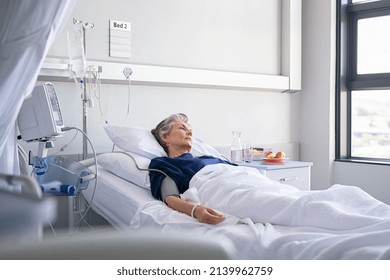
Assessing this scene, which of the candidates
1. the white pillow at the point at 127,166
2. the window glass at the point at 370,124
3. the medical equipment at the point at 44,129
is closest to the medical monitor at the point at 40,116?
the medical equipment at the point at 44,129

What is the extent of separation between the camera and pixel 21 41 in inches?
48.4

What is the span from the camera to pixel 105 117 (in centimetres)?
283

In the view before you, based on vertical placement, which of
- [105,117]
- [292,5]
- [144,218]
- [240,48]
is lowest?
[144,218]

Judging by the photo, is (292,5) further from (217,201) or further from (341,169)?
(217,201)

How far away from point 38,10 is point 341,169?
312cm

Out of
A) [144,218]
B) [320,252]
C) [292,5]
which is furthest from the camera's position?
[292,5]

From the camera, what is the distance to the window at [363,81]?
3.71 m

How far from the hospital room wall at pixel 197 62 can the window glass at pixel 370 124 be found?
488 mm

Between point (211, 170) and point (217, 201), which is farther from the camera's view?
point (211, 170)

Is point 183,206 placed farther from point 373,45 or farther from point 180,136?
point 373,45

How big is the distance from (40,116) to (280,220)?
3.21 feet

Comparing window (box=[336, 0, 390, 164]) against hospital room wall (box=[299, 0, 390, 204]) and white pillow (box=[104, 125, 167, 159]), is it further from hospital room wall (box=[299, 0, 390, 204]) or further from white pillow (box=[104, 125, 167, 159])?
white pillow (box=[104, 125, 167, 159])

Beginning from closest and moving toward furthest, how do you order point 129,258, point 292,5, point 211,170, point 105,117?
point 129,258 < point 211,170 < point 105,117 < point 292,5

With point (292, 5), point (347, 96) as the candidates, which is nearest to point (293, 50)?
point (292, 5)
